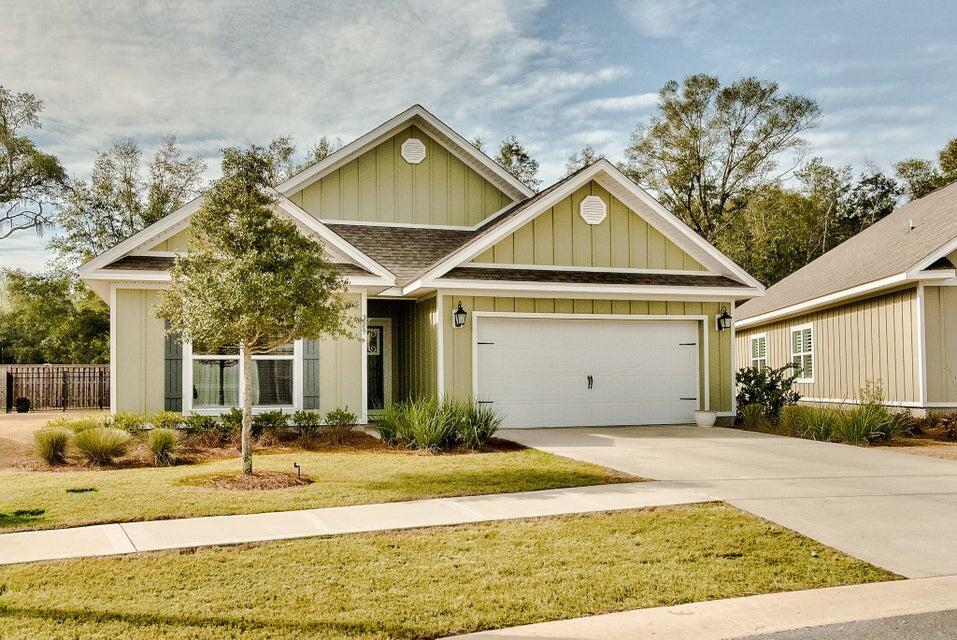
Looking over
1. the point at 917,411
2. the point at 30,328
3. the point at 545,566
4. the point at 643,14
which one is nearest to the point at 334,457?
the point at 545,566

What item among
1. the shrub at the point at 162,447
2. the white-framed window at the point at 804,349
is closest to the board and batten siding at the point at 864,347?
the white-framed window at the point at 804,349

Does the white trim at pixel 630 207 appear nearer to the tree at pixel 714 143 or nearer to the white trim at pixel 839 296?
the white trim at pixel 839 296

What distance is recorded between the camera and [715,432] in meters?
14.9

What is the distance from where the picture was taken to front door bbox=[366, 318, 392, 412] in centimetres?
1767

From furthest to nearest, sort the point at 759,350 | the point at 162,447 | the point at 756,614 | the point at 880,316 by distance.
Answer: the point at 759,350
the point at 880,316
the point at 162,447
the point at 756,614

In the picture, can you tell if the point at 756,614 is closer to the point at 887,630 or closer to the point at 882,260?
the point at 887,630

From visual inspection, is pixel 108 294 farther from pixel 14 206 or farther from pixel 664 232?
pixel 14 206

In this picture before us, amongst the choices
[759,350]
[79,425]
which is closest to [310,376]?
[79,425]

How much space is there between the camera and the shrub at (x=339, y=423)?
13.8m

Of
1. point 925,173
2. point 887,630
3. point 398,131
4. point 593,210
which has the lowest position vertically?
point 887,630

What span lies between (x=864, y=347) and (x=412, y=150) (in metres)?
11.1

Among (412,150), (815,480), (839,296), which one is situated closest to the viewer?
(815,480)

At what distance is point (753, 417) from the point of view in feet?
53.4

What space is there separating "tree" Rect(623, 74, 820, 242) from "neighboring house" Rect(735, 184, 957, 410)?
14.0 m
